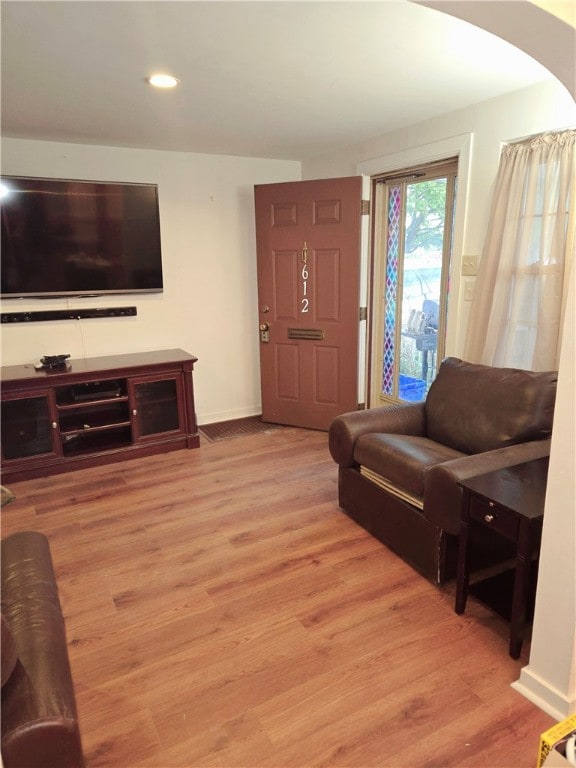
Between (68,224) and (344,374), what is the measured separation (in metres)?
2.42

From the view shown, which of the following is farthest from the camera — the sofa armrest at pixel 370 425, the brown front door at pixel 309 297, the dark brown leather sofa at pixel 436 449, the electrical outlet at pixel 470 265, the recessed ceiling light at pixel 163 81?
the brown front door at pixel 309 297

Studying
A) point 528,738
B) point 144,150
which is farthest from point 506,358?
point 144,150

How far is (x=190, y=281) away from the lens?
4.28 m

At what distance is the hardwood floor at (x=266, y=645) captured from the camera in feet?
4.99

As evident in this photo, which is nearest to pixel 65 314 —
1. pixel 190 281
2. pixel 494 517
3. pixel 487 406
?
pixel 190 281

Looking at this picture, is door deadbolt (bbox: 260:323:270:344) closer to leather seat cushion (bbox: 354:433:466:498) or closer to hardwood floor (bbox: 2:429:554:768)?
hardwood floor (bbox: 2:429:554:768)

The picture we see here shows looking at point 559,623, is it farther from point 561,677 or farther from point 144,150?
point 144,150

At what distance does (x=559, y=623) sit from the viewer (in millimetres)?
1542

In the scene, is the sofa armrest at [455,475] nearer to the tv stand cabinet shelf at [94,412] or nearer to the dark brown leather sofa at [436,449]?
the dark brown leather sofa at [436,449]

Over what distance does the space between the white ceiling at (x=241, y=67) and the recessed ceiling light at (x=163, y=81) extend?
0.05 meters

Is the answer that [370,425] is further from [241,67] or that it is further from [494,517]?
[241,67]

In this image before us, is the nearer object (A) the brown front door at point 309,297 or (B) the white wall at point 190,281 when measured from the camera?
(B) the white wall at point 190,281

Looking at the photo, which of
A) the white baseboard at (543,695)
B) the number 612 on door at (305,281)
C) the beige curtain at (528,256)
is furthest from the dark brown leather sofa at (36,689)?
the number 612 on door at (305,281)

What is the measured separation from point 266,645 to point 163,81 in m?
2.67
